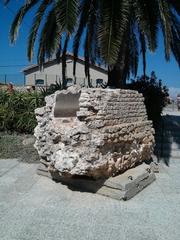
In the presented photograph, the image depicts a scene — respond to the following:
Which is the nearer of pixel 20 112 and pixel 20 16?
pixel 20 16

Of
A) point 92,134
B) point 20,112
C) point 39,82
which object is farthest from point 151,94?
point 39,82

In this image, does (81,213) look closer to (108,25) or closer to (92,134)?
(92,134)

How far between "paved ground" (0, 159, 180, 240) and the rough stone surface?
1.78ft

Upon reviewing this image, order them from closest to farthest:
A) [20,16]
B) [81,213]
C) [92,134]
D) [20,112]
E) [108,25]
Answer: [81,213] → [92,134] → [108,25] → [20,16] → [20,112]

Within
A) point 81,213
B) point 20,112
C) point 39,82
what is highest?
point 39,82

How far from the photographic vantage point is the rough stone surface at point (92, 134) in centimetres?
612

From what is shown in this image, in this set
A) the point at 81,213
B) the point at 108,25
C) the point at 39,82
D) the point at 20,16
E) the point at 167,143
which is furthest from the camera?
the point at 39,82

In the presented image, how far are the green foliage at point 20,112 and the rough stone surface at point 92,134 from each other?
4.85 meters

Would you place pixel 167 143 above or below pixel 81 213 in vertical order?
above

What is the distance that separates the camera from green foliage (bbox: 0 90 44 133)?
12.1 metres

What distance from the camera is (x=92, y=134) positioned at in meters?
6.16

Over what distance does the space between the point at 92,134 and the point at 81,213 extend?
1.49m

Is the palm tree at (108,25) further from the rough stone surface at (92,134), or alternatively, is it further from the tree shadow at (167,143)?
Answer: the tree shadow at (167,143)

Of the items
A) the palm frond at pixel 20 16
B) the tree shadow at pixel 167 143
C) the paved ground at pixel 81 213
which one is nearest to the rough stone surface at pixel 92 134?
the paved ground at pixel 81 213
